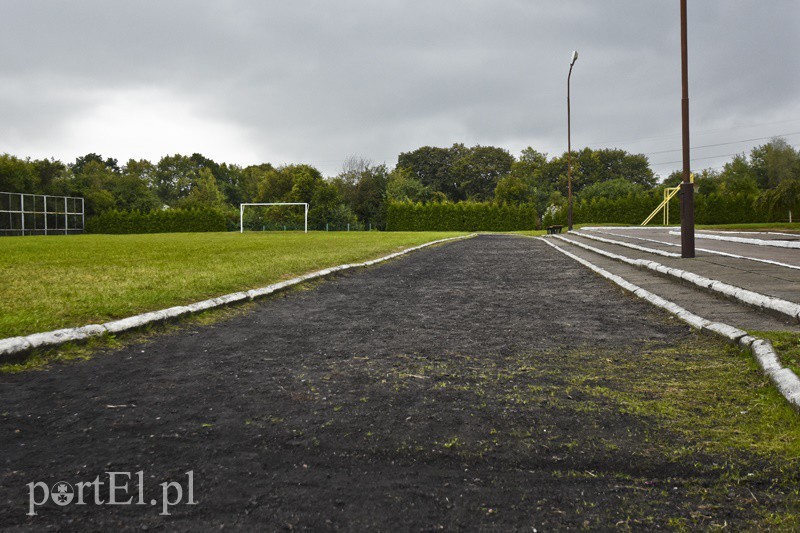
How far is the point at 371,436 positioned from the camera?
9.33ft

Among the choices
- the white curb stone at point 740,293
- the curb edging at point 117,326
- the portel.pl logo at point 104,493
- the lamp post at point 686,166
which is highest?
the lamp post at point 686,166

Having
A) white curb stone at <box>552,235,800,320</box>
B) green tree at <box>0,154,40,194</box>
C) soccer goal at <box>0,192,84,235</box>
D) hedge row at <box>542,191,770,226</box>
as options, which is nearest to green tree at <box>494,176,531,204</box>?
hedge row at <box>542,191,770,226</box>

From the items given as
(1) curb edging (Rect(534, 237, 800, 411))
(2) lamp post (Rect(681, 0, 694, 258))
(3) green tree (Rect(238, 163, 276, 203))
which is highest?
(3) green tree (Rect(238, 163, 276, 203))

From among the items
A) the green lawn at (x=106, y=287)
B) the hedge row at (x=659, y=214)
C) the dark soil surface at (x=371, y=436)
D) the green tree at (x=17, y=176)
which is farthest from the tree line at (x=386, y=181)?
the dark soil surface at (x=371, y=436)

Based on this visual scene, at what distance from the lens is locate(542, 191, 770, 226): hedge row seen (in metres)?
50.5

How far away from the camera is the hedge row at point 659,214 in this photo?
166ft

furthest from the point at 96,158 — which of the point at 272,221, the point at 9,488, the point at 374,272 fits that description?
the point at 9,488

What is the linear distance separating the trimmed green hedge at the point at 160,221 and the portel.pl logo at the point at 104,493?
207 ft

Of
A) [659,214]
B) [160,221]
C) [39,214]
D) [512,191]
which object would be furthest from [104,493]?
[512,191]

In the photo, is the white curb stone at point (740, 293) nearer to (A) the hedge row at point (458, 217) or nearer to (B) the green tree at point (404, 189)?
(A) the hedge row at point (458, 217)

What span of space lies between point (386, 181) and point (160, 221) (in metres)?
31.6

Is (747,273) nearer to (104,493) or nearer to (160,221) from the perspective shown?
(104,493)

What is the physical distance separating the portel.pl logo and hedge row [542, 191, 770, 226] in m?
52.9

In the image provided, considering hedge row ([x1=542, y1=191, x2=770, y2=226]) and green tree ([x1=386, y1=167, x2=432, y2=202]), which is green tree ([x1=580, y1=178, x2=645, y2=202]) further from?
hedge row ([x1=542, y1=191, x2=770, y2=226])
